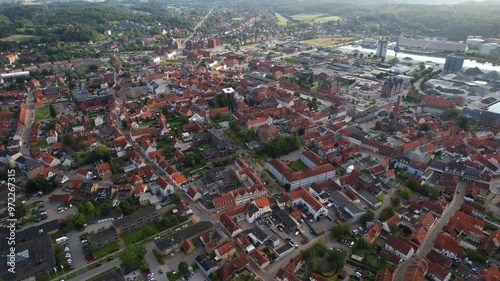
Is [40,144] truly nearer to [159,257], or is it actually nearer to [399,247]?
[159,257]

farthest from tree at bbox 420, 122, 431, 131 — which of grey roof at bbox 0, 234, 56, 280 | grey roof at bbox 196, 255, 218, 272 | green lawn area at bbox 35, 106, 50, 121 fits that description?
green lawn area at bbox 35, 106, 50, 121

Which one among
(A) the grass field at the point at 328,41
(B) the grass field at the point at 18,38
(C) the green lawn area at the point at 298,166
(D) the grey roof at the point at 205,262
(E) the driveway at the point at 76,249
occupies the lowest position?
(C) the green lawn area at the point at 298,166

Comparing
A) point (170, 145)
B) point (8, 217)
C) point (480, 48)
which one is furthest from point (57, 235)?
point (480, 48)

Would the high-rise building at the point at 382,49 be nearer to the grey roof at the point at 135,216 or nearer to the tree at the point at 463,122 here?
the tree at the point at 463,122

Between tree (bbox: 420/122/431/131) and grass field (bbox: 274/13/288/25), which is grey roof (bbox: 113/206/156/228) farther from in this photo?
grass field (bbox: 274/13/288/25)

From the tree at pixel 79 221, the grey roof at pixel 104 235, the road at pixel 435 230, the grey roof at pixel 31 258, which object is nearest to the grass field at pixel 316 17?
the road at pixel 435 230
